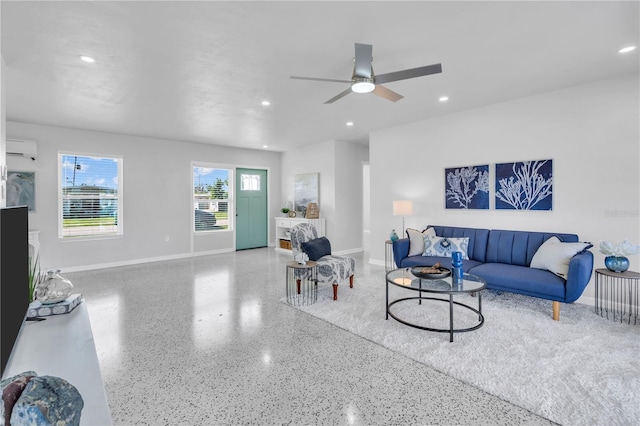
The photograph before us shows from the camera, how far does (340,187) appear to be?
23.3 feet

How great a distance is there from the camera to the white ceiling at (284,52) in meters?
2.32

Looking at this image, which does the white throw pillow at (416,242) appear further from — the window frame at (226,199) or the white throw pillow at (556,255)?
the window frame at (226,199)

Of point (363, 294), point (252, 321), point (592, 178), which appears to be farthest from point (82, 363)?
point (592, 178)

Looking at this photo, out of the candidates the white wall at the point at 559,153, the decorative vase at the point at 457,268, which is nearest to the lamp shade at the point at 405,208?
the white wall at the point at 559,153

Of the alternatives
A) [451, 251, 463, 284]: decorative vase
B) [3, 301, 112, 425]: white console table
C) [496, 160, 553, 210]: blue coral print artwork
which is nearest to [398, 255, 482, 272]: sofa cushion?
[451, 251, 463, 284]: decorative vase

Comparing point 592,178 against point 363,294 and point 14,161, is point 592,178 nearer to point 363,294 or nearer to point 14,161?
point 363,294

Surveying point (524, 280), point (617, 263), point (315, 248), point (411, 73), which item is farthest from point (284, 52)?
point (617, 263)

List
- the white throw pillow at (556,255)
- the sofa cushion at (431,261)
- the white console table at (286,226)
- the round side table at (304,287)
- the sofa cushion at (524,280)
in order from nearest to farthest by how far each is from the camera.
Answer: the sofa cushion at (524,280)
the white throw pillow at (556,255)
the round side table at (304,287)
the sofa cushion at (431,261)
the white console table at (286,226)

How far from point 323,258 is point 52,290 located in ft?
9.47

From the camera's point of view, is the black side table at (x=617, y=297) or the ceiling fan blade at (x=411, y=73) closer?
the ceiling fan blade at (x=411, y=73)

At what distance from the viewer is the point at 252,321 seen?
10.8 ft

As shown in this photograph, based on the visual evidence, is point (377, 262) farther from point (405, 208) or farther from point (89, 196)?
point (89, 196)

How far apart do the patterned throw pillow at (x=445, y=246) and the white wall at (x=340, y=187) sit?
2.89 metres

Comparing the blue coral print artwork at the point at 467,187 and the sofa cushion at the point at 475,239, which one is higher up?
the blue coral print artwork at the point at 467,187
